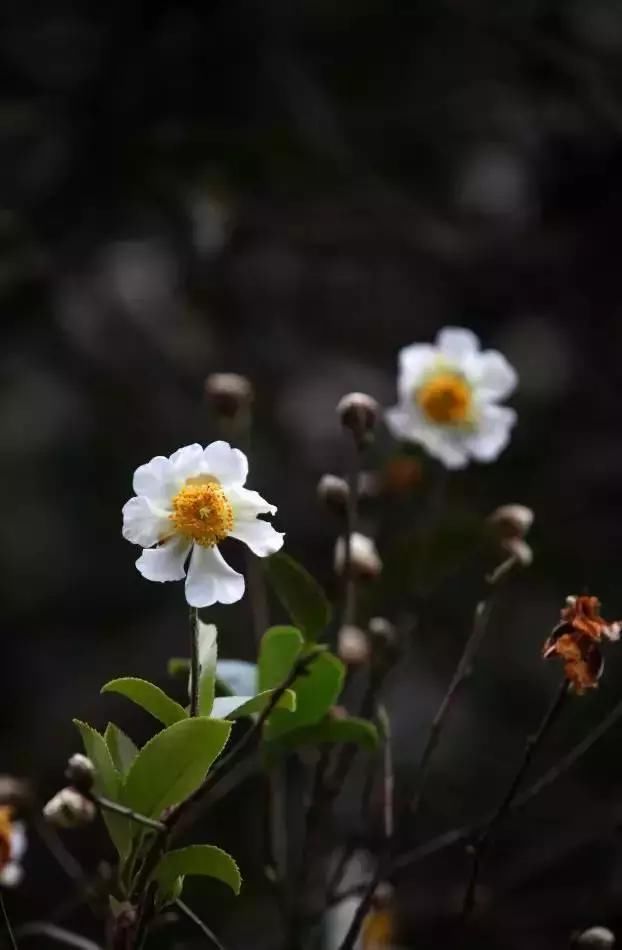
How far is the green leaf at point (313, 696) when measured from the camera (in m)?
0.43

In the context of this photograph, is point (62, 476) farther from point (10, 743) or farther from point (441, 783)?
point (441, 783)

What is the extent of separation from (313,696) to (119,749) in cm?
7

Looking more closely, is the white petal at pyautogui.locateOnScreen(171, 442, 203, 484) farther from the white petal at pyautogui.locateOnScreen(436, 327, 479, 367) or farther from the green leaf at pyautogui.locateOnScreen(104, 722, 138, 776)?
the white petal at pyautogui.locateOnScreen(436, 327, 479, 367)

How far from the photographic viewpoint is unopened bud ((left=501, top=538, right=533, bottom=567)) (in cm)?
48

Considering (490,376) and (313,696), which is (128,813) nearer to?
(313,696)

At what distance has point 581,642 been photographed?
1.24ft

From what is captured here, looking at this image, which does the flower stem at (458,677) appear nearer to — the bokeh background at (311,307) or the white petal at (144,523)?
the white petal at (144,523)

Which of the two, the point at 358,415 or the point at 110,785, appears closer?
the point at 110,785

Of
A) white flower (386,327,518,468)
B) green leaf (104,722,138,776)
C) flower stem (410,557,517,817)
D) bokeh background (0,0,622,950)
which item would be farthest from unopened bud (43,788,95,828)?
bokeh background (0,0,622,950)

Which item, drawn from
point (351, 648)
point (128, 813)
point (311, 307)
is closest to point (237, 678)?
point (351, 648)

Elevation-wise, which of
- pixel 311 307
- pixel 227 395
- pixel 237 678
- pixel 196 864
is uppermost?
pixel 311 307

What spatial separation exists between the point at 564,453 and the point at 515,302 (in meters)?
0.17

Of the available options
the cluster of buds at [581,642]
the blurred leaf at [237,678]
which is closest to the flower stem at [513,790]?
the cluster of buds at [581,642]

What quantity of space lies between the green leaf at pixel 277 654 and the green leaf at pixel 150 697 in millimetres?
46
